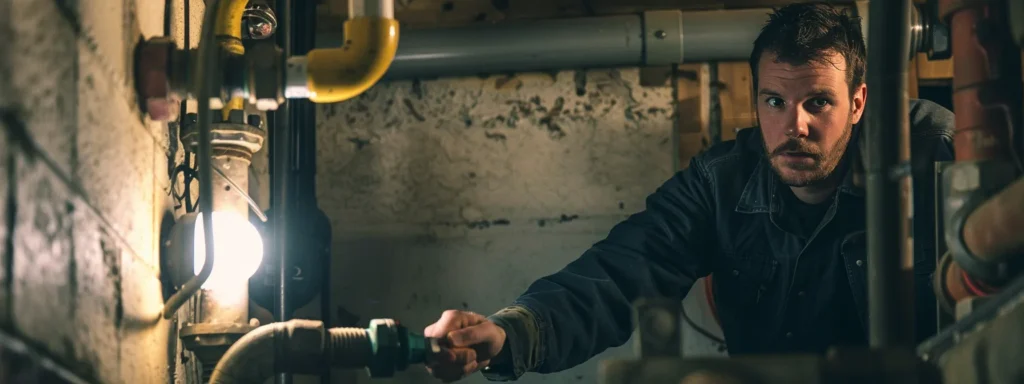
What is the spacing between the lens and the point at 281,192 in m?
3.21

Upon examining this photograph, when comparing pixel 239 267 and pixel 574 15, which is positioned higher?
pixel 574 15

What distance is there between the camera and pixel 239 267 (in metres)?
2.42

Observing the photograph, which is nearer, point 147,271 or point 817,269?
point 147,271

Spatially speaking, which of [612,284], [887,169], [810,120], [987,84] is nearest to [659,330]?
[887,169]

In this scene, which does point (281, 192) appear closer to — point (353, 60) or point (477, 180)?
point (477, 180)

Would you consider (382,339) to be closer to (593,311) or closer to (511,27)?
(593,311)

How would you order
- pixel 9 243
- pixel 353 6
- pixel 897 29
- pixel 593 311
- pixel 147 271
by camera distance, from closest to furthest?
pixel 9 243, pixel 897 29, pixel 147 271, pixel 353 6, pixel 593 311

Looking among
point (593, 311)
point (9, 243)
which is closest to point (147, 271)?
point (9, 243)

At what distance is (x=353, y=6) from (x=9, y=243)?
3.64ft

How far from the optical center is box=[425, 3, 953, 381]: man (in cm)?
262

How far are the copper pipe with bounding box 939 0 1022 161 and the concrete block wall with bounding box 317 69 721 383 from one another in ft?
6.60

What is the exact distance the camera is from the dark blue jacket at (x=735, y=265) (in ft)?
8.50

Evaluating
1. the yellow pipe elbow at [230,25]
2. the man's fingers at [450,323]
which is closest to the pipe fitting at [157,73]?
the yellow pipe elbow at [230,25]

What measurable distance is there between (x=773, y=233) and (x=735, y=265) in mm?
128
